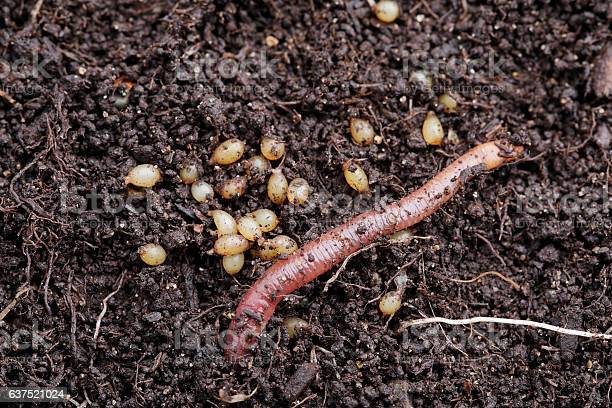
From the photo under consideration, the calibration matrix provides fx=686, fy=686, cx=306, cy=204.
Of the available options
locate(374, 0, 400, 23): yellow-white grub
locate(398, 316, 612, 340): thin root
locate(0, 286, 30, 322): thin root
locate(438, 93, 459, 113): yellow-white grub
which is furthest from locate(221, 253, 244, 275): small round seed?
locate(374, 0, 400, 23): yellow-white grub

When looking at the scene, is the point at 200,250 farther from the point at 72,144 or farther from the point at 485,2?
the point at 485,2

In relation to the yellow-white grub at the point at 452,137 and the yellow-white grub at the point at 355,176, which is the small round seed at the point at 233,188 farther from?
the yellow-white grub at the point at 452,137

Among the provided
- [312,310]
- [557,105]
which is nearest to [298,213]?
[312,310]

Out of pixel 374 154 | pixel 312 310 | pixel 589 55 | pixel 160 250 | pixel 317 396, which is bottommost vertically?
pixel 317 396

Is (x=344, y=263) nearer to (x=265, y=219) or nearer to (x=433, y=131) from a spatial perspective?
(x=265, y=219)

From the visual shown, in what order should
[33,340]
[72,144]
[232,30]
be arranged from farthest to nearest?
[232,30] < [72,144] < [33,340]

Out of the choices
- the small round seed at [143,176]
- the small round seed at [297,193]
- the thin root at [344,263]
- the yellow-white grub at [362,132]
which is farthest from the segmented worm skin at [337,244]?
the small round seed at [143,176]

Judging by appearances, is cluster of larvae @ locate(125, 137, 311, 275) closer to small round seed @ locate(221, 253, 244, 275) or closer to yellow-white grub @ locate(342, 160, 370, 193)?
small round seed @ locate(221, 253, 244, 275)
